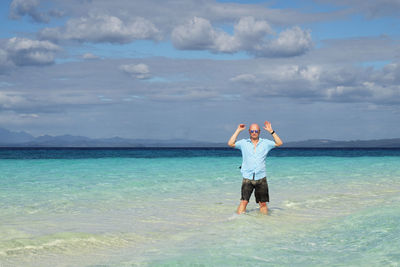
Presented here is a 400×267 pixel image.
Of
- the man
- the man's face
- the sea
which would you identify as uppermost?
the man's face

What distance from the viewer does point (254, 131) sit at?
862 cm

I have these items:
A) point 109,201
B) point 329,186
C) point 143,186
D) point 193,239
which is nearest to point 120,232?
point 193,239

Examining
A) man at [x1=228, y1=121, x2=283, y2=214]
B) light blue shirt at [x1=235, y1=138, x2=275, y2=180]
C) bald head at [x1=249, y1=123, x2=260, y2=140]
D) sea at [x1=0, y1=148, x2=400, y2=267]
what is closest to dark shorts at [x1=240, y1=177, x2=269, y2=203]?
man at [x1=228, y1=121, x2=283, y2=214]

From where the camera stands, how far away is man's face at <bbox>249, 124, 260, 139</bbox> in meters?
8.62

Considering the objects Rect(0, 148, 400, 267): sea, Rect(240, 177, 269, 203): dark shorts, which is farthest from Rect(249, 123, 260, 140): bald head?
Rect(0, 148, 400, 267): sea

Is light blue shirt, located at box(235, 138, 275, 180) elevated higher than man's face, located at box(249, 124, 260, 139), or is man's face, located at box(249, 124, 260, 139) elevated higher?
man's face, located at box(249, 124, 260, 139)

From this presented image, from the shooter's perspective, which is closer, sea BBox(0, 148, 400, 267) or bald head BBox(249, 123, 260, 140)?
sea BBox(0, 148, 400, 267)

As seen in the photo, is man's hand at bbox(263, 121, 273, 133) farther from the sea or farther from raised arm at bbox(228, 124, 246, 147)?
the sea

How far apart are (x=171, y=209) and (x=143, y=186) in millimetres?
5687

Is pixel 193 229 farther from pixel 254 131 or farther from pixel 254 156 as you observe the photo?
pixel 254 131

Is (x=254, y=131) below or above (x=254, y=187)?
above

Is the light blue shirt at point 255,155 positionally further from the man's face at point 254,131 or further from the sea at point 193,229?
the sea at point 193,229

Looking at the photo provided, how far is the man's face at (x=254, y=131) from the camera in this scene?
28.3 ft

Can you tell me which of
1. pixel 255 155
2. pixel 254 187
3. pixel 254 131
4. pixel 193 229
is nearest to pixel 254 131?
pixel 254 131
